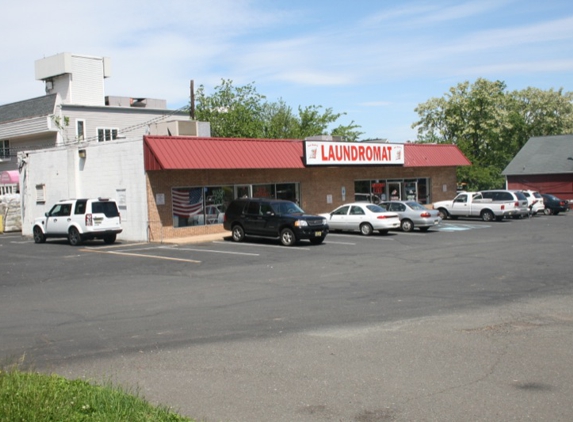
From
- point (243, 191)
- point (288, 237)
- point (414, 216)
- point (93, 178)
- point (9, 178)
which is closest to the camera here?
point (288, 237)

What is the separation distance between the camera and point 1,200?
3741 centimetres

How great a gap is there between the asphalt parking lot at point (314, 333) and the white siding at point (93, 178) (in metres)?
8.11

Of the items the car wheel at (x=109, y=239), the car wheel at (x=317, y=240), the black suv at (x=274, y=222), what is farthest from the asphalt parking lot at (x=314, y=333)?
the car wheel at (x=109, y=239)

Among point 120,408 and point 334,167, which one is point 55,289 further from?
point 334,167

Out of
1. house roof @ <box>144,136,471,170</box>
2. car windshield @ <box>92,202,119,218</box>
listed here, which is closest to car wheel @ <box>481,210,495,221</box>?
house roof @ <box>144,136,471,170</box>

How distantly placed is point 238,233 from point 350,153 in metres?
10.3

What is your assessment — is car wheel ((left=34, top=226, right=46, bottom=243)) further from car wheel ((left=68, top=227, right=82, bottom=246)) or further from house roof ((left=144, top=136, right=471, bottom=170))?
house roof ((left=144, top=136, right=471, bottom=170))

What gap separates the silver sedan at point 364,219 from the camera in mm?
28703

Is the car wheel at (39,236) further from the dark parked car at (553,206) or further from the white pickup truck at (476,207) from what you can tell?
the dark parked car at (553,206)

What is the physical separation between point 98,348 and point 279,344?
252cm

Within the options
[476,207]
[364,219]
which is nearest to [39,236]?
[364,219]

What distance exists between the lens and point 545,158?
56500 mm

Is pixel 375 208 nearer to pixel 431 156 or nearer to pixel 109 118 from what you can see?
pixel 431 156

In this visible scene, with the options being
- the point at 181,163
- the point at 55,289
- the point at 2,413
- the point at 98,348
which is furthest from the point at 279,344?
the point at 181,163
